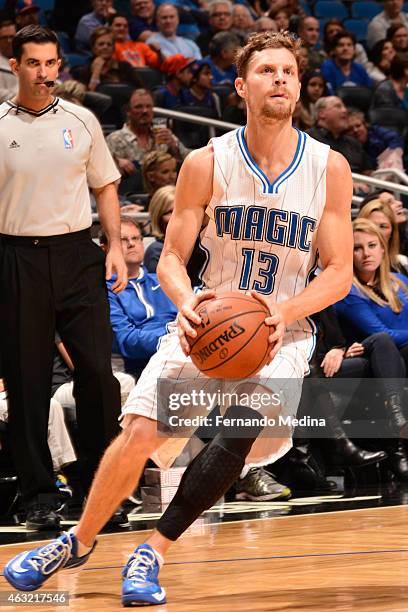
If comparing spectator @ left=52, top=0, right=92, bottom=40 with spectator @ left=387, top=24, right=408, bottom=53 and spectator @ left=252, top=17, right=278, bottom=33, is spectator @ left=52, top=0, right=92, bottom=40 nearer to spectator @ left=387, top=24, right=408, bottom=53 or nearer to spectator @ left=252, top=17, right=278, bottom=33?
spectator @ left=252, top=17, right=278, bottom=33

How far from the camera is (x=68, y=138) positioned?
5.04 m

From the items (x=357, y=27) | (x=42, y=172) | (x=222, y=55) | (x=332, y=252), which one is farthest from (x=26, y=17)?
(x=332, y=252)

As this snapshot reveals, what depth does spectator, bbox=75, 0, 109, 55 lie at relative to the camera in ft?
35.3

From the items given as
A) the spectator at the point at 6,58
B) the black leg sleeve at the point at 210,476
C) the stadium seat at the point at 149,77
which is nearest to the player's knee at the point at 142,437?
the black leg sleeve at the point at 210,476

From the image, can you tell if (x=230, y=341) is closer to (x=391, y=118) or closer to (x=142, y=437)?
(x=142, y=437)

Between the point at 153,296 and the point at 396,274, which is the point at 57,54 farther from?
the point at 396,274

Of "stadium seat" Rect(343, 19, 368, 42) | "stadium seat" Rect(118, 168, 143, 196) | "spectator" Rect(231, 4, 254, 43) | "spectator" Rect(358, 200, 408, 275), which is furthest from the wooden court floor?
"stadium seat" Rect(343, 19, 368, 42)

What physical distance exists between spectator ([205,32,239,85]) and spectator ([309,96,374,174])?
1890 millimetres

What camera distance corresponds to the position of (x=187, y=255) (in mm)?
3674

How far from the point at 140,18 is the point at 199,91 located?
1.72 metres

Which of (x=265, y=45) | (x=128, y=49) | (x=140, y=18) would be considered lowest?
(x=128, y=49)

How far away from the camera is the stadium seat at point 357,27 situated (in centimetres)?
1371

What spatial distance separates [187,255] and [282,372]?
507 millimetres

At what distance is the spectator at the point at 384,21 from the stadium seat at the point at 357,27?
1.23 feet
